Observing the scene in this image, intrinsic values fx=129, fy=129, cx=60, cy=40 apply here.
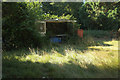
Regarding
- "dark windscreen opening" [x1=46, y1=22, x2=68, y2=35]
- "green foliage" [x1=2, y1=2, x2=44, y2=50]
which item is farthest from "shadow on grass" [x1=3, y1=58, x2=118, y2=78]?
"dark windscreen opening" [x1=46, y1=22, x2=68, y2=35]

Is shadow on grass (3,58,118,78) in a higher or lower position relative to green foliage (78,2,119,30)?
lower

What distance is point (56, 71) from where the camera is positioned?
3967mm

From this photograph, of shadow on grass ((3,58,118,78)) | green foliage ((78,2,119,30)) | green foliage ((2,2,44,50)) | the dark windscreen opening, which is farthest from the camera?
green foliage ((78,2,119,30))

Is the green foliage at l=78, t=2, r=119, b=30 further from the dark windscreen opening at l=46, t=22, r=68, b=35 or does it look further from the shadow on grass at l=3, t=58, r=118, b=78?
the shadow on grass at l=3, t=58, r=118, b=78

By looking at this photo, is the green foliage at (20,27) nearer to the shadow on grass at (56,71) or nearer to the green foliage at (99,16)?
the shadow on grass at (56,71)

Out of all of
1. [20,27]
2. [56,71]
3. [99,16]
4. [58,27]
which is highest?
[99,16]

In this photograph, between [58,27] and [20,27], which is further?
[58,27]

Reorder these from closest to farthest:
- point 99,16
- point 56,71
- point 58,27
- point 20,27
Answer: point 56,71 → point 20,27 → point 58,27 → point 99,16

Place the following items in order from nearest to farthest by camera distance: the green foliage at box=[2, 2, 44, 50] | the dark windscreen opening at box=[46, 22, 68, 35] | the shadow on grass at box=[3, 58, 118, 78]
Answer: the shadow on grass at box=[3, 58, 118, 78]
the green foliage at box=[2, 2, 44, 50]
the dark windscreen opening at box=[46, 22, 68, 35]

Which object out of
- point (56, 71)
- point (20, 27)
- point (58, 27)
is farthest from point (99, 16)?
point (56, 71)

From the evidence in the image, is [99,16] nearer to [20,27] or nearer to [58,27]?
[58,27]

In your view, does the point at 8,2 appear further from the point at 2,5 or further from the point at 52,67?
the point at 52,67

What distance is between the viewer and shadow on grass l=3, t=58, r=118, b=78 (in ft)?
12.2

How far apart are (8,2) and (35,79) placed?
4720 mm
